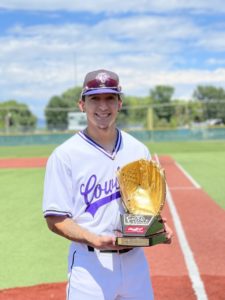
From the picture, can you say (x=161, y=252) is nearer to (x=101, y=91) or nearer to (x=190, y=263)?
(x=190, y=263)

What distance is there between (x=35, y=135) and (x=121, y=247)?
158 feet

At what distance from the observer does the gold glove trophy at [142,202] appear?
106 inches

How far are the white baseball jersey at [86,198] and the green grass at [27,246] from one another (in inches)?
131

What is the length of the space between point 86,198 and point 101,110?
49 centimetres

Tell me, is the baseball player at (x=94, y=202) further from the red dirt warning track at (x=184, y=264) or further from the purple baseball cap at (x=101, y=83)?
the red dirt warning track at (x=184, y=264)

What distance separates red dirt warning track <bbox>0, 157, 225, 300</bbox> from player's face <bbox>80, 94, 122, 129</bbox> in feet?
9.47

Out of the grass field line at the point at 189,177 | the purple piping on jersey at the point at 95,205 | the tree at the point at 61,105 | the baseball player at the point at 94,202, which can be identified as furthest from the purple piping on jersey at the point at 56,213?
the tree at the point at 61,105

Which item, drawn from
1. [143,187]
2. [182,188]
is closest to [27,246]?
[143,187]

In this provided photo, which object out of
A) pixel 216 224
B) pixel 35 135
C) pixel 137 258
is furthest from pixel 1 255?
pixel 35 135

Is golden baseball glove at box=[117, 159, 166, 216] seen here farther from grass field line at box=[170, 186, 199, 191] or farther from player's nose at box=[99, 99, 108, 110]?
grass field line at box=[170, 186, 199, 191]

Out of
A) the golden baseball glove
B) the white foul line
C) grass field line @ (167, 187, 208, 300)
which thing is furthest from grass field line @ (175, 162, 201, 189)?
the golden baseball glove

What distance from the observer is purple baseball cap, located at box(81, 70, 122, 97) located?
2.91m

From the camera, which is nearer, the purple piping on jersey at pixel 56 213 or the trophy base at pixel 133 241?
the trophy base at pixel 133 241

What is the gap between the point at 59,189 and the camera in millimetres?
2873
